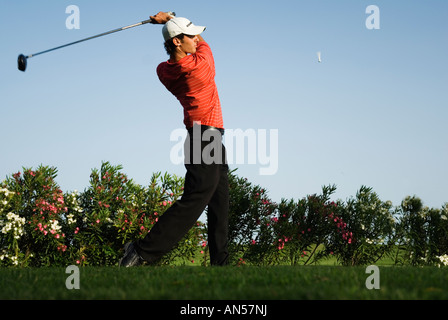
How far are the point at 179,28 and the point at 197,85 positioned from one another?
68 centimetres

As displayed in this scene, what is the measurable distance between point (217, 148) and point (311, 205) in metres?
4.85

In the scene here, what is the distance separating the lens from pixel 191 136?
5449mm

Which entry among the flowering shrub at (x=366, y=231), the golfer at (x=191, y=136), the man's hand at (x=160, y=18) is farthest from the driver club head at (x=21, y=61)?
the flowering shrub at (x=366, y=231)

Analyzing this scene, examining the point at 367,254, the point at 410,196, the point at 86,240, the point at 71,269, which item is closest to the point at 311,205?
the point at 367,254

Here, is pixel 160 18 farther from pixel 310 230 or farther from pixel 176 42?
pixel 310 230

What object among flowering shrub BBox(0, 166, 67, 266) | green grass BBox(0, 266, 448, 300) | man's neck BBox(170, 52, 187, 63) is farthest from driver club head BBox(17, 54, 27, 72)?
green grass BBox(0, 266, 448, 300)

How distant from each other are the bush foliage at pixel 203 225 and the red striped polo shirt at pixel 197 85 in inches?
135

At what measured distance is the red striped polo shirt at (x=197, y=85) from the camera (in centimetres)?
529

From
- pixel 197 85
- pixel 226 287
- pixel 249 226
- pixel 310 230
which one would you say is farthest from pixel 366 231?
pixel 226 287

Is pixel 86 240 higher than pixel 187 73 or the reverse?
the reverse

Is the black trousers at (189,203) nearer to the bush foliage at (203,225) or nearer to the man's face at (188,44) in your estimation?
the man's face at (188,44)

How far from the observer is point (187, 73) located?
17.4ft
